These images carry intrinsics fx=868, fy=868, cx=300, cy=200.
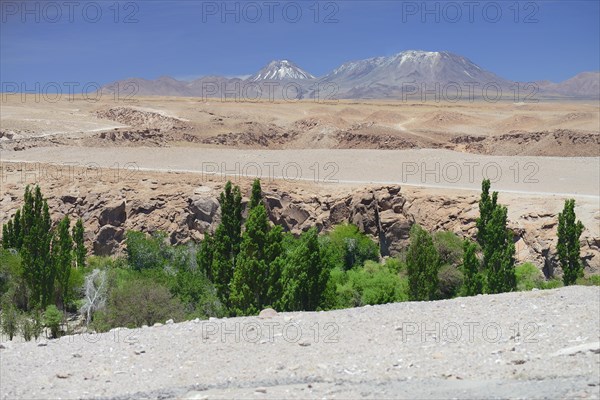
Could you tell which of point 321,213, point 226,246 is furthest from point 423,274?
point 321,213

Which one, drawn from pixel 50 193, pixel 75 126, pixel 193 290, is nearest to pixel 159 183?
pixel 50 193

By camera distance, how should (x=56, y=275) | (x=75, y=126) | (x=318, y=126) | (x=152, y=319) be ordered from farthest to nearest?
(x=318, y=126), (x=75, y=126), (x=56, y=275), (x=152, y=319)

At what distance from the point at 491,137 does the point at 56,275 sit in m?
44.8

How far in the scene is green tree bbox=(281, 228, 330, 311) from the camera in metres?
21.2

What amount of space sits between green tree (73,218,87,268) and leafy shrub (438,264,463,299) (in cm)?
1213

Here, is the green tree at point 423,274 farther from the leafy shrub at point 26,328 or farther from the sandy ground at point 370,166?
the sandy ground at point 370,166

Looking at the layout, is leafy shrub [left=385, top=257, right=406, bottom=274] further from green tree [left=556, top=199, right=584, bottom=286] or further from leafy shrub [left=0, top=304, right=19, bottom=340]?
leafy shrub [left=0, top=304, right=19, bottom=340]

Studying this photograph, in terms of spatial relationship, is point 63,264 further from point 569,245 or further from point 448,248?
point 569,245

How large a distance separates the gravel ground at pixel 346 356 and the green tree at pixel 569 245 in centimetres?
804

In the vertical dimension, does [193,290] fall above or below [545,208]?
below

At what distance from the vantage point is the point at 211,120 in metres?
68.4

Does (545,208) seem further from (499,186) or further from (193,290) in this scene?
(193,290)

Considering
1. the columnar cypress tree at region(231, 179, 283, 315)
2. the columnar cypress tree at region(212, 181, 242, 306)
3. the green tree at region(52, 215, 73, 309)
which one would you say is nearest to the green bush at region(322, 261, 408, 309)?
the columnar cypress tree at region(231, 179, 283, 315)

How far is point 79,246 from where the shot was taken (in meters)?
29.9
